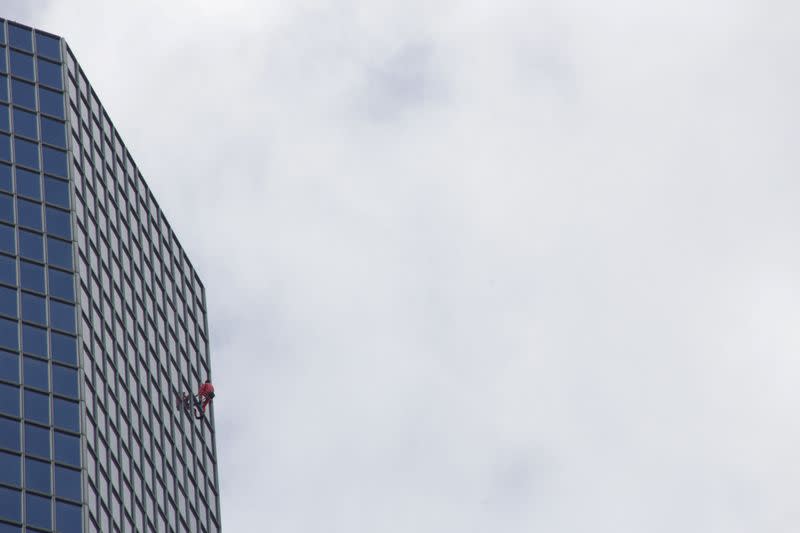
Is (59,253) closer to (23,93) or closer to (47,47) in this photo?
(23,93)

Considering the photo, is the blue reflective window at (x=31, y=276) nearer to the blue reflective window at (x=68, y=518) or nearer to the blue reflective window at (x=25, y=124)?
the blue reflective window at (x=25, y=124)

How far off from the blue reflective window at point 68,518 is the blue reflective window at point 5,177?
729 inches

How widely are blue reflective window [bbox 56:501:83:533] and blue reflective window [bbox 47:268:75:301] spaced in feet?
40.2

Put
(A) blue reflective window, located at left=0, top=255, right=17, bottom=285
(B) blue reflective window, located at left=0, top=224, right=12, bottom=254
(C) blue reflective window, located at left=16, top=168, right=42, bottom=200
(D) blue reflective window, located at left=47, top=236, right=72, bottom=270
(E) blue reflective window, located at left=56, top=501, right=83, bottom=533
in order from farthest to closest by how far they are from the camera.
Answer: (C) blue reflective window, located at left=16, top=168, right=42, bottom=200
(D) blue reflective window, located at left=47, top=236, right=72, bottom=270
(B) blue reflective window, located at left=0, top=224, right=12, bottom=254
(A) blue reflective window, located at left=0, top=255, right=17, bottom=285
(E) blue reflective window, located at left=56, top=501, right=83, bottom=533

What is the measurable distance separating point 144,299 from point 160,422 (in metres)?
7.65

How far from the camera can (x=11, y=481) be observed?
112 metres

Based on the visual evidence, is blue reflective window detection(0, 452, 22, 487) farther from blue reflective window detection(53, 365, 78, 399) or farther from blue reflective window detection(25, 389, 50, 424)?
blue reflective window detection(53, 365, 78, 399)

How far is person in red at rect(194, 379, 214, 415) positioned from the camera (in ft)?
433

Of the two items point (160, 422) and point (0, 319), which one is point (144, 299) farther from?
point (0, 319)

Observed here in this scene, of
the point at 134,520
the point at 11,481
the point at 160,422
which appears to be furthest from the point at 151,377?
the point at 11,481

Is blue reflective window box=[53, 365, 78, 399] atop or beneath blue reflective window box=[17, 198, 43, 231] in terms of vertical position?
beneath

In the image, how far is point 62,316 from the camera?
4756 inches

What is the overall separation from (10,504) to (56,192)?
68.8ft

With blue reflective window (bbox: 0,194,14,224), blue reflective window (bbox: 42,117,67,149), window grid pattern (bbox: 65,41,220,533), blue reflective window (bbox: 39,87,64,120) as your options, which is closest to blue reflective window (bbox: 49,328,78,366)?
window grid pattern (bbox: 65,41,220,533)
